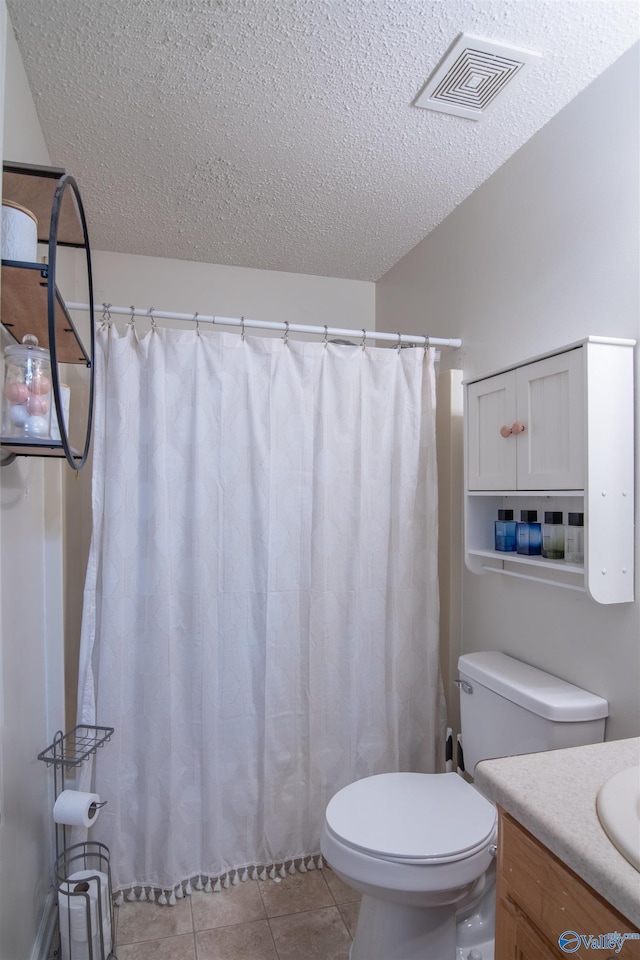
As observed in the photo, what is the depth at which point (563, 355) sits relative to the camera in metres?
1.38

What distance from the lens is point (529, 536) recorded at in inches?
62.2

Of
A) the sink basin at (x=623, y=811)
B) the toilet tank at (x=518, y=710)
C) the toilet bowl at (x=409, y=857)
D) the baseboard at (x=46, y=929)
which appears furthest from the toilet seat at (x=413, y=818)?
the baseboard at (x=46, y=929)

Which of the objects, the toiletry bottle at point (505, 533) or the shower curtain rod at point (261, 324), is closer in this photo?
the toiletry bottle at point (505, 533)

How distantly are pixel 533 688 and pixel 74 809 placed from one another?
1.28m

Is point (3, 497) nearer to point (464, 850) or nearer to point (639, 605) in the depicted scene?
point (464, 850)

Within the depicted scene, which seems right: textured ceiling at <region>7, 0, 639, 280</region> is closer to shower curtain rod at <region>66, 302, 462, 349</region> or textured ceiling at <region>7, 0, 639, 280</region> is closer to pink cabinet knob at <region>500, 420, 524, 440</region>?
shower curtain rod at <region>66, 302, 462, 349</region>

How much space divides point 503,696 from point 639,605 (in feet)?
1.50

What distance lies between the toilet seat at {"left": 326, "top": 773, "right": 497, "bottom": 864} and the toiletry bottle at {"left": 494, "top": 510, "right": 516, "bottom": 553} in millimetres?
687

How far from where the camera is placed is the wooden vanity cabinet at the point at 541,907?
2.30 feet

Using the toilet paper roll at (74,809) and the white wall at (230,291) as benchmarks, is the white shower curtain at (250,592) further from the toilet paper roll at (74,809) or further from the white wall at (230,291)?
the white wall at (230,291)

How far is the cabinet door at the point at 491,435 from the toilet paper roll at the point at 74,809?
4.72 feet

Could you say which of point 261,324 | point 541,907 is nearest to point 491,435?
point 261,324

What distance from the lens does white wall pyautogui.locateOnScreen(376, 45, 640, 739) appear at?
1.36 meters

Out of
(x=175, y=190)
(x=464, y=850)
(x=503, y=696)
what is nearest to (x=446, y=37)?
(x=175, y=190)
